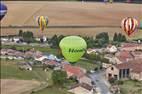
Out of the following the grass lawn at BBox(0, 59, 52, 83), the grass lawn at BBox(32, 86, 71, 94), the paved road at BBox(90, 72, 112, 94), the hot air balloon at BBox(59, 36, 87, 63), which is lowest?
the paved road at BBox(90, 72, 112, 94)

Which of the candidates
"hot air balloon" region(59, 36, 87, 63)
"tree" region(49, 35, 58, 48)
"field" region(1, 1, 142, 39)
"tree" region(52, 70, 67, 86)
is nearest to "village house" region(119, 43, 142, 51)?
"field" region(1, 1, 142, 39)

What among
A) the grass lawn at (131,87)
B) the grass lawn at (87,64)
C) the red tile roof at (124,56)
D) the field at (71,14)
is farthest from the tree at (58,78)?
the field at (71,14)

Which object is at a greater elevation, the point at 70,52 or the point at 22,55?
the point at 70,52

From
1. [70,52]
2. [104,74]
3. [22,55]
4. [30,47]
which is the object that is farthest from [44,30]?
[70,52]

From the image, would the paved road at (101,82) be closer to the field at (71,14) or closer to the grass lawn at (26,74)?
the grass lawn at (26,74)

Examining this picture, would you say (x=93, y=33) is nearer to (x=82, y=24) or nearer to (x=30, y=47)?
(x=82, y=24)

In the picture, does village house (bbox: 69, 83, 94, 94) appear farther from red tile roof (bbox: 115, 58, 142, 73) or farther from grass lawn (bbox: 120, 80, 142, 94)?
red tile roof (bbox: 115, 58, 142, 73)
